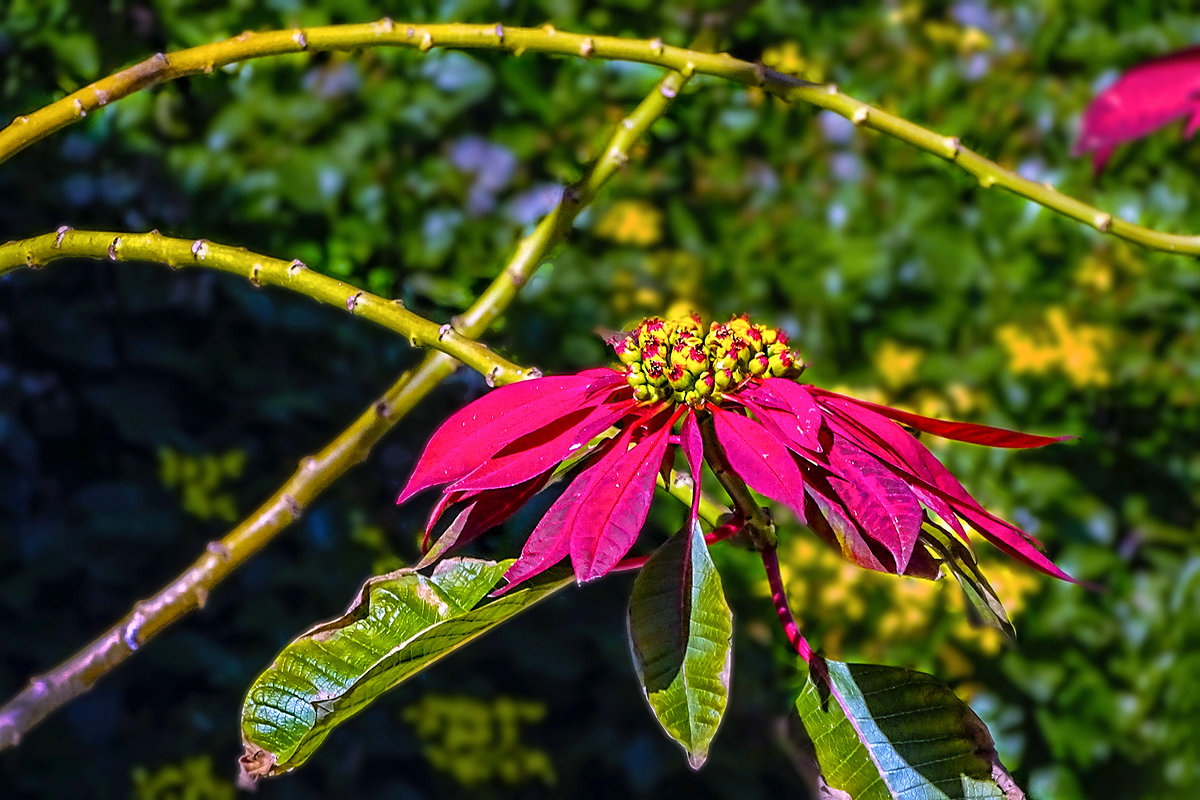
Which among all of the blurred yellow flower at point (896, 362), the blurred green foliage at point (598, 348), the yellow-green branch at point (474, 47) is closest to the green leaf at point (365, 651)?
the yellow-green branch at point (474, 47)

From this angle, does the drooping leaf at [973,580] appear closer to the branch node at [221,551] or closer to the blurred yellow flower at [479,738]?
the branch node at [221,551]

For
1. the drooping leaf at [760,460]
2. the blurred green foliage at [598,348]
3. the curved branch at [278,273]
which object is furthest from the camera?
the blurred green foliage at [598,348]

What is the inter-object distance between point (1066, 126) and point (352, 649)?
1.23 m

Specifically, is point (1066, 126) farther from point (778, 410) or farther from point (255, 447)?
point (778, 410)

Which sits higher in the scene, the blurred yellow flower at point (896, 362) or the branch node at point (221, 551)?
the blurred yellow flower at point (896, 362)

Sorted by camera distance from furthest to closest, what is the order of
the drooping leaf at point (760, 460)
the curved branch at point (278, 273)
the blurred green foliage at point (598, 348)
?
the blurred green foliage at point (598, 348) < the curved branch at point (278, 273) < the drooping leaf at point (760, 460)

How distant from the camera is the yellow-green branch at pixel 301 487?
16.7 inches

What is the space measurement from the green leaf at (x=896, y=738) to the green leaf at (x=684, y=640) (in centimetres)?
4

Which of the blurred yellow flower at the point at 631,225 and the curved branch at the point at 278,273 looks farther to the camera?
the blurred yellow flower at the point at 631,225

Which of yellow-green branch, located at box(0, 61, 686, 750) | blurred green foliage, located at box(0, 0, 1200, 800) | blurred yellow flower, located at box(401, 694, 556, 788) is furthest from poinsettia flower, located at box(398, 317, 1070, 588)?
blurred yellow flower, located at box(401, 694, 556, 788)

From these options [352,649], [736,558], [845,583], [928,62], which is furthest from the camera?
Answer: [928,62]

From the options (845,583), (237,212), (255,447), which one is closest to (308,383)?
(255,447)

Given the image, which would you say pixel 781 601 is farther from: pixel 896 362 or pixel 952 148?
pixel 896 362

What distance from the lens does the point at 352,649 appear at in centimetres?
34
